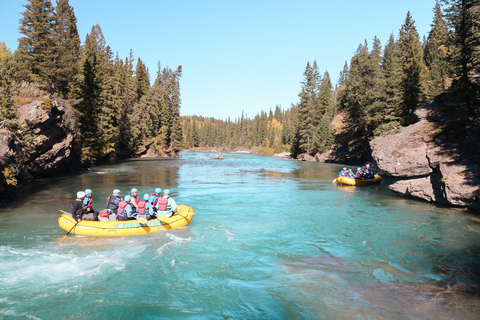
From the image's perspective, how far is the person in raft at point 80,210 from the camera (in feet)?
39.2

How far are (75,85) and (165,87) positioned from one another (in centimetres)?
4525

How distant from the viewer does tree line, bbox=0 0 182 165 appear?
25.7 meters

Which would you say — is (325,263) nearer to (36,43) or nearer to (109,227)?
(109,227)

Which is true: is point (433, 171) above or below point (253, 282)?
above

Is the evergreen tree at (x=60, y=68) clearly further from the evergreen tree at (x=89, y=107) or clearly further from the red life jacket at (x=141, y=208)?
the red life jacket at (x=141, y=208)

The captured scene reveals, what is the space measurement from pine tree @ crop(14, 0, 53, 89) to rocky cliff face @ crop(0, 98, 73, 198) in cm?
643

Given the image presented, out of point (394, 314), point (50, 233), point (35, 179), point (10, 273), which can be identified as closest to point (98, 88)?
point (35, 179)

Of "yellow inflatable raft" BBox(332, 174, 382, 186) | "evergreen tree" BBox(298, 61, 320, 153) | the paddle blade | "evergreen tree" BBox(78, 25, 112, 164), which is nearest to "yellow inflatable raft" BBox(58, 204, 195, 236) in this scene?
the paddle blade

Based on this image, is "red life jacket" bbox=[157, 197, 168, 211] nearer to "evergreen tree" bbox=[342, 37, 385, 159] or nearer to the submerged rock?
the submerged rock

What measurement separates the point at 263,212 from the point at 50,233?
10426 mm

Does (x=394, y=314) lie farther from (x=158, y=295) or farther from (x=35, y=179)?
(x=35, y=179)

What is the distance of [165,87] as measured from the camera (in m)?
81.5

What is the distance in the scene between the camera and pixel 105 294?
771 cm

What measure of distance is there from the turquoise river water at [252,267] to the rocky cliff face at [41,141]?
15.3ft
